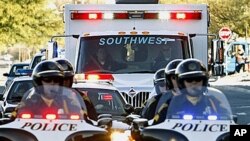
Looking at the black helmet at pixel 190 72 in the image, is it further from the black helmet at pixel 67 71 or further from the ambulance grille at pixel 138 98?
the ambulance grille at pixel 138 98

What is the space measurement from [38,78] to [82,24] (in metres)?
9.07

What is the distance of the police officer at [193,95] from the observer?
6883mm

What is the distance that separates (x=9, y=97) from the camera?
16516mm

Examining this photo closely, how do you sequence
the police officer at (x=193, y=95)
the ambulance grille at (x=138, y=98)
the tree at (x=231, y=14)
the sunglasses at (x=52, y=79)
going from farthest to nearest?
1. the tree at (x=231, y=14)
2. the ambulance grille at (x=138, y=98)
3. the sunglasses at (x=52, y=79)
4. the police officer at (x=193, y=95)

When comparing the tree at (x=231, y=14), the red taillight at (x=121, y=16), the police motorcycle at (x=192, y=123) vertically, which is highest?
the red taillight at (x=121, y=16)

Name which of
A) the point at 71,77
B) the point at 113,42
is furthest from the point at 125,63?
the point at 71,77

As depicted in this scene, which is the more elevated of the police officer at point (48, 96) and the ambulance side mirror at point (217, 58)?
the police officer at point (48, 96)

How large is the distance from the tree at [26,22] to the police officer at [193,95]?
32.6 metres

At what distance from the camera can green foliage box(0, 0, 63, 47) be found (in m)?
39.4

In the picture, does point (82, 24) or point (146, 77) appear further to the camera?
point (82, 24)

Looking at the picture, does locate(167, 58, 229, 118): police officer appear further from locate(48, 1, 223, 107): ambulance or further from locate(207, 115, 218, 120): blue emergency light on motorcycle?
locate(48, 1, 223, 107): ambulance

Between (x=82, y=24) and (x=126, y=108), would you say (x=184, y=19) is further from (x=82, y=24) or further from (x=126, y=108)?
(x=126, y=108)

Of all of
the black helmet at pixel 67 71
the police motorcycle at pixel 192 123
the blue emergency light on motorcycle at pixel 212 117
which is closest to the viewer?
the police motorcycle at pixel 192 123

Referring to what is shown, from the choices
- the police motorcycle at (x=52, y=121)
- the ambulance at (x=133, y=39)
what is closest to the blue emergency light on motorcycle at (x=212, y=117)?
the police motorcycle at (x=52, y=121)
